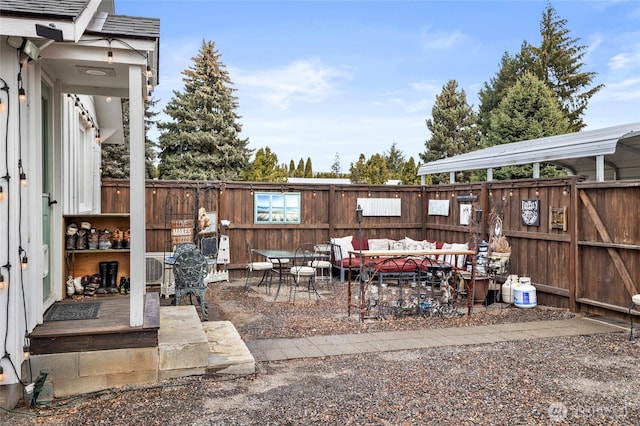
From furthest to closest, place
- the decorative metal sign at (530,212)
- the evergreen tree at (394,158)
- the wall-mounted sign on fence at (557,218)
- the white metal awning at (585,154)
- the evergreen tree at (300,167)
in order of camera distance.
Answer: the evergreen tree at (394,158) < the evergreen tree at (300,167) < the white metal awning at (585,154) < the decorative metal sign at (530,212) < the wall-mounted sign on fence at (557,218)

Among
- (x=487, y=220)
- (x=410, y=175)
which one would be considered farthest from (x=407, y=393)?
(x=410, y=175)

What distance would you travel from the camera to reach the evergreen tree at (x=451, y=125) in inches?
934

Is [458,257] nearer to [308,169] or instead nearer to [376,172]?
[376,172]

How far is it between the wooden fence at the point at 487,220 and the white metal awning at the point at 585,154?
4.25 ft

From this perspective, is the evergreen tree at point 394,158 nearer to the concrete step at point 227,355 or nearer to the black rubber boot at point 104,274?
the black rubber boot at point 104,274

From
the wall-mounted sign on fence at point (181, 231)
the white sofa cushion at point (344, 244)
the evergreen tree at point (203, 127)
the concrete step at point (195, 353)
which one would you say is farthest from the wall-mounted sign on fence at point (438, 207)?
the evergreen tree at point (203, 127)

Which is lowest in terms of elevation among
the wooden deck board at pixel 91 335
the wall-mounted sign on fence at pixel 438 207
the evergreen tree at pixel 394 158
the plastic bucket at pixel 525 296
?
the plastic bucket at pixel 525 296

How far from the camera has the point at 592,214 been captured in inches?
261

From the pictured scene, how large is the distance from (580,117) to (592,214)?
1965 centimetres

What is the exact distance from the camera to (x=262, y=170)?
20.9 m

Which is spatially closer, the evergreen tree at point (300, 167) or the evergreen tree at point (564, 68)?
the evergreen tree at point (564, 68)

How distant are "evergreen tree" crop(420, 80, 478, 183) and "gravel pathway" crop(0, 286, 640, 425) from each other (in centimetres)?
1919

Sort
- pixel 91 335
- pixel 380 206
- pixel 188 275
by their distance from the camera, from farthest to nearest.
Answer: pixel 380 206
pixel 188 275
pixel 91 335

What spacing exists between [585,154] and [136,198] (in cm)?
730
